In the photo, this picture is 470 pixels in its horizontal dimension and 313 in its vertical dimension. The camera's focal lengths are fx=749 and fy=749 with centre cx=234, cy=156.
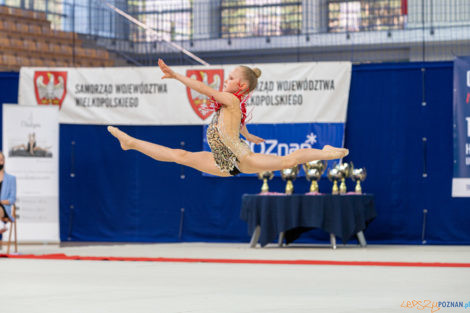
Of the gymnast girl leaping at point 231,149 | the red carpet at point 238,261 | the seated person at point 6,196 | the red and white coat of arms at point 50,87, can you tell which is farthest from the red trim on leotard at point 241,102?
the red and white coat of arms at point 50,87

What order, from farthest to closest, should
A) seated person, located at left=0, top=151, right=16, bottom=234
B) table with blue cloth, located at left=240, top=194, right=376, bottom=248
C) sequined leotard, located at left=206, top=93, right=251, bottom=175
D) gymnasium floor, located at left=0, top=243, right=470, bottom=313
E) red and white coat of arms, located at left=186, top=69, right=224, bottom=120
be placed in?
red and white coat of arms, located at left=186, top=69, right=224, bottom=120
table with blue cloth, located at left=240, top=194, right=376, bottom=248
seated person, located at left=0, top=151, right=16, bottom=234
sequined leotard, located at left=206, top=93, right=251, bottom=175
gymnasium floor, located at left=0, top=243, right=470, bottom=313

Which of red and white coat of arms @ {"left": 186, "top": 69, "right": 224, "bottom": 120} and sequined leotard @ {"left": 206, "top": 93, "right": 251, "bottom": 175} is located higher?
red and white coat of arms @ {"left": 186, "top": 69, "right": 224, "bottom": 120}

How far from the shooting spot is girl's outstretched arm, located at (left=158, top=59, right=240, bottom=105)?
4.51 metres

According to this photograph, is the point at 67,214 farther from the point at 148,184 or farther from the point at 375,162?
the point at 375,162

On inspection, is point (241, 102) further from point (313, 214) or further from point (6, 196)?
point (6, 196)

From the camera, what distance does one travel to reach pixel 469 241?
32.0 feet

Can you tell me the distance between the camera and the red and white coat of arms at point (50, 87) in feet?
35.4

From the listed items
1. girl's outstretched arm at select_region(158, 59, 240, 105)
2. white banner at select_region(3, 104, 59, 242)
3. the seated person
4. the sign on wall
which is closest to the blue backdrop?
the sign on wall

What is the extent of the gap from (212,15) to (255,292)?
9462 mm

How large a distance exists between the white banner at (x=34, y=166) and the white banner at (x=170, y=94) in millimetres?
1012

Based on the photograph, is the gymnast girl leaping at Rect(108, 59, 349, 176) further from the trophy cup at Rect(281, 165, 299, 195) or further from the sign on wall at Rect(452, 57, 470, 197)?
the sign on wall at Rect(452, 57, 470, 197)

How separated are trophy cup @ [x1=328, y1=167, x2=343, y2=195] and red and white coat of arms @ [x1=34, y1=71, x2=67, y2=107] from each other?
404 cm

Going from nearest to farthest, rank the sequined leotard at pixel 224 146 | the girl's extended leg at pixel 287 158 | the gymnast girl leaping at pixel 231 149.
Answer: the girl's extended leg at pixel 287 158, the gymnast girl leaping at pixel 231 149, the sequined leotard at pixel 224 146

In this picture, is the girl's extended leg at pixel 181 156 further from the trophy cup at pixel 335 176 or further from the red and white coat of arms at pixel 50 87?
the red and white coat of arms at pixel 50 87
